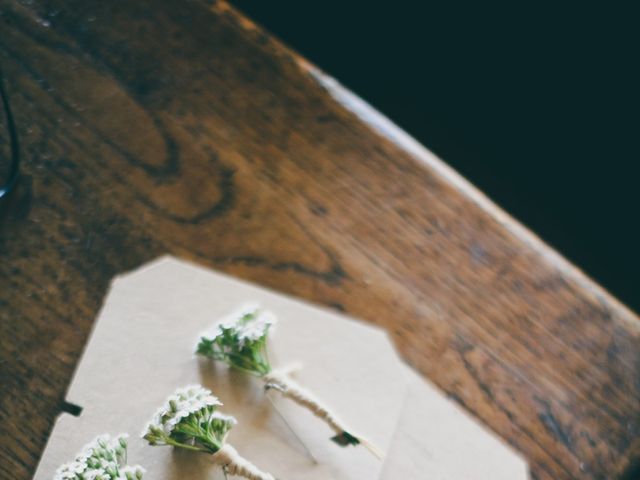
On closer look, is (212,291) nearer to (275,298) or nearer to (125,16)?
(275,298)

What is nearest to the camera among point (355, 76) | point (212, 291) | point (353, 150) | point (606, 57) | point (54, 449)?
point (54, 449)

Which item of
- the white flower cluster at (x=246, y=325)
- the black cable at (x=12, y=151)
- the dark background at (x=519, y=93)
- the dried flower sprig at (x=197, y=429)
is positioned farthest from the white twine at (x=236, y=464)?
the dark background at (x=519, y=93)

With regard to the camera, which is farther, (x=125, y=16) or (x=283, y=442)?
(x=125, y=16)

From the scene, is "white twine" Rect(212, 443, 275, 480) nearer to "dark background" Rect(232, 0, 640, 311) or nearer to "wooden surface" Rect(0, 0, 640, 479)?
"wooden surface" Rect(0, 0, 640, 479)

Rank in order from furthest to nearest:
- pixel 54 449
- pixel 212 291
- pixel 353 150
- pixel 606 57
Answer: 1. pixel 606 57
2. pixel 353 150
3. pixel 212 291
4. pixel 54 449

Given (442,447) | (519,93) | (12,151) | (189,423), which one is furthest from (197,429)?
(519,93)

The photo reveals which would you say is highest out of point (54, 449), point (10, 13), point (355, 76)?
point (10, 13)

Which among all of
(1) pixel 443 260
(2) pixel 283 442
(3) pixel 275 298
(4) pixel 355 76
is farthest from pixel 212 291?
(4) pixel 355 76

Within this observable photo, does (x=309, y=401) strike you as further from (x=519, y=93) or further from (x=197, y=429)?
(x=519, y=93)

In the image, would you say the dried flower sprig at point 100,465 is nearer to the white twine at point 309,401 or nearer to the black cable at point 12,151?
the white twine at point 309,401
